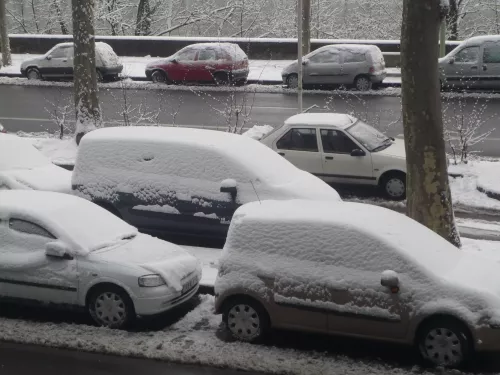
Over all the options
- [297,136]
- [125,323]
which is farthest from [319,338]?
[297,136]

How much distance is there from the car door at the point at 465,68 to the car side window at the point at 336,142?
12.0 metres

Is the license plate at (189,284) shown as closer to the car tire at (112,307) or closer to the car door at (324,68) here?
→ the car tire at (112,307)

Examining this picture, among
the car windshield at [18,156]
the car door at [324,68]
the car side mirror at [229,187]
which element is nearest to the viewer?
the car side mirror at [229,187]

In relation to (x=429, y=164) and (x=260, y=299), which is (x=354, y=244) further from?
(x=429, y=164)

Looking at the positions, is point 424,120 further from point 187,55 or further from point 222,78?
point 187,55

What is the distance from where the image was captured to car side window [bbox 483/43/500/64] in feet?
78.8

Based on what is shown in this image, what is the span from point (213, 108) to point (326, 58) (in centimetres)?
604

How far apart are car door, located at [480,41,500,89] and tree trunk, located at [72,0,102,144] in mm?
13009

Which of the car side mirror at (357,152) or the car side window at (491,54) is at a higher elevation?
the car side window at (491,54)

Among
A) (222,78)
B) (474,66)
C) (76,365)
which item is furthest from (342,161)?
(222,78)

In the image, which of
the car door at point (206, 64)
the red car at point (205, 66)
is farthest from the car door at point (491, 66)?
the car door at point (206, 64)

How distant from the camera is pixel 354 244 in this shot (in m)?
7.50

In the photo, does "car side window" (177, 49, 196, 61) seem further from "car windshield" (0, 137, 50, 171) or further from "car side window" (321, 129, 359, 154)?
"car windshield" (0, 137, 50, 171)

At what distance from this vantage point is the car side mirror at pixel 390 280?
23.6ft
